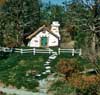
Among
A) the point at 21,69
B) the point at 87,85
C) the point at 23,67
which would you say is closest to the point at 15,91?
the point at 87,85

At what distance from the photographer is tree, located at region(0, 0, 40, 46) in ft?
236

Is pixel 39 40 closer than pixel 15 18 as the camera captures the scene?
Yes

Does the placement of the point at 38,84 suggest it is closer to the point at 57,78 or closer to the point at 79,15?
the point at 57,78

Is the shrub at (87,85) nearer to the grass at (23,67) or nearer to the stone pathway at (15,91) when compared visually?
the stone pathway at (15,91)

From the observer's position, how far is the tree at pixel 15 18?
7186cm

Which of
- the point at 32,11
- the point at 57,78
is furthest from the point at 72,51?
the point at 32,11

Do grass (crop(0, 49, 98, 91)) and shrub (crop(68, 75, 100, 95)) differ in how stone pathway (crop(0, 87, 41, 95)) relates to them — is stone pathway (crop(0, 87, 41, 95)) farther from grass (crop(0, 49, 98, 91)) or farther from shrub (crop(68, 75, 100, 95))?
shrub (crop(68, 75, 100, 95))

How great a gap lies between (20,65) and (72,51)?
875 centimetres

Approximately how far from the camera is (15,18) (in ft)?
245

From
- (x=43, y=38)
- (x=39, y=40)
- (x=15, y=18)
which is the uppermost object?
(x=15, y=18)

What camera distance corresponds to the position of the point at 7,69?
47.8 m

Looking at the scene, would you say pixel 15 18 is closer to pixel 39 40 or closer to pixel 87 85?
pixel 39 40

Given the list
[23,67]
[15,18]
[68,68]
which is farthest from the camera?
[15,18]

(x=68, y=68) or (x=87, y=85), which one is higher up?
(x=68, y=68)
